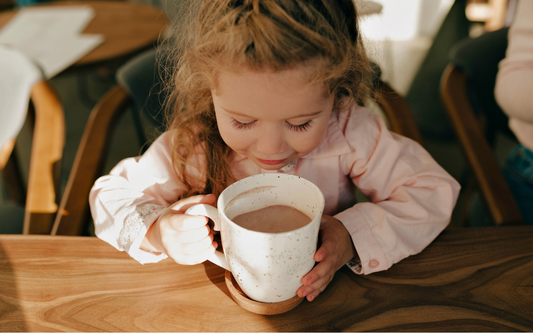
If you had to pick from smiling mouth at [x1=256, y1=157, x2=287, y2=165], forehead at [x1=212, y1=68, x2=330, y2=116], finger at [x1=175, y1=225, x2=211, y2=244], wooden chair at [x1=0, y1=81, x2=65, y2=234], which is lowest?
wooden chair at [x1=0, y1=81, x2=65, y2=234]

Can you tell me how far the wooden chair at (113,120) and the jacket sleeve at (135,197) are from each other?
0.11m

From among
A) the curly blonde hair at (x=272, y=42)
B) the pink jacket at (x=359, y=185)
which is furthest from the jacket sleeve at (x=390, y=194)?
the curly blonde hair at (x=272, y=42)

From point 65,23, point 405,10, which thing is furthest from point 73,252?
point 405,10

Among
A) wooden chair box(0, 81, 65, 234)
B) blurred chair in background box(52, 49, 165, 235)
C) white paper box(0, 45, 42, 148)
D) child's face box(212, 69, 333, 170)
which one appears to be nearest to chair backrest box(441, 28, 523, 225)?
child's face box(212, 69, 333, 170)

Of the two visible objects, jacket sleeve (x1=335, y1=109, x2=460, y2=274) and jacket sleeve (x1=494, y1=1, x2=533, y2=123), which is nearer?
jacket sleeve (x1=335, y1=109, x2=460, y2=274)

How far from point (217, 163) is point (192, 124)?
3.9 inches

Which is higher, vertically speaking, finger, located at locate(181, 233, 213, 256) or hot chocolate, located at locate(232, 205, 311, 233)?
hot chocolate, located at locate(232, 205, 311, 233)

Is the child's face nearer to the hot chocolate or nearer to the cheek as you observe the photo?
the cheek

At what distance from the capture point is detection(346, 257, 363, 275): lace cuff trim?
0.61 m

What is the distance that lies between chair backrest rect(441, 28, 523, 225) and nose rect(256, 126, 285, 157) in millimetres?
528

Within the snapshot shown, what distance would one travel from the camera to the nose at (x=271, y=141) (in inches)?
23.3

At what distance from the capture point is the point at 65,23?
1.81 metres

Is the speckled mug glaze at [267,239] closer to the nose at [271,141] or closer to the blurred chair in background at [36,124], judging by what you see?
the nose at [271,141]

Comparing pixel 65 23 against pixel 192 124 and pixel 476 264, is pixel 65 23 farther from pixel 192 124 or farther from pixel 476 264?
pixel 476 264
